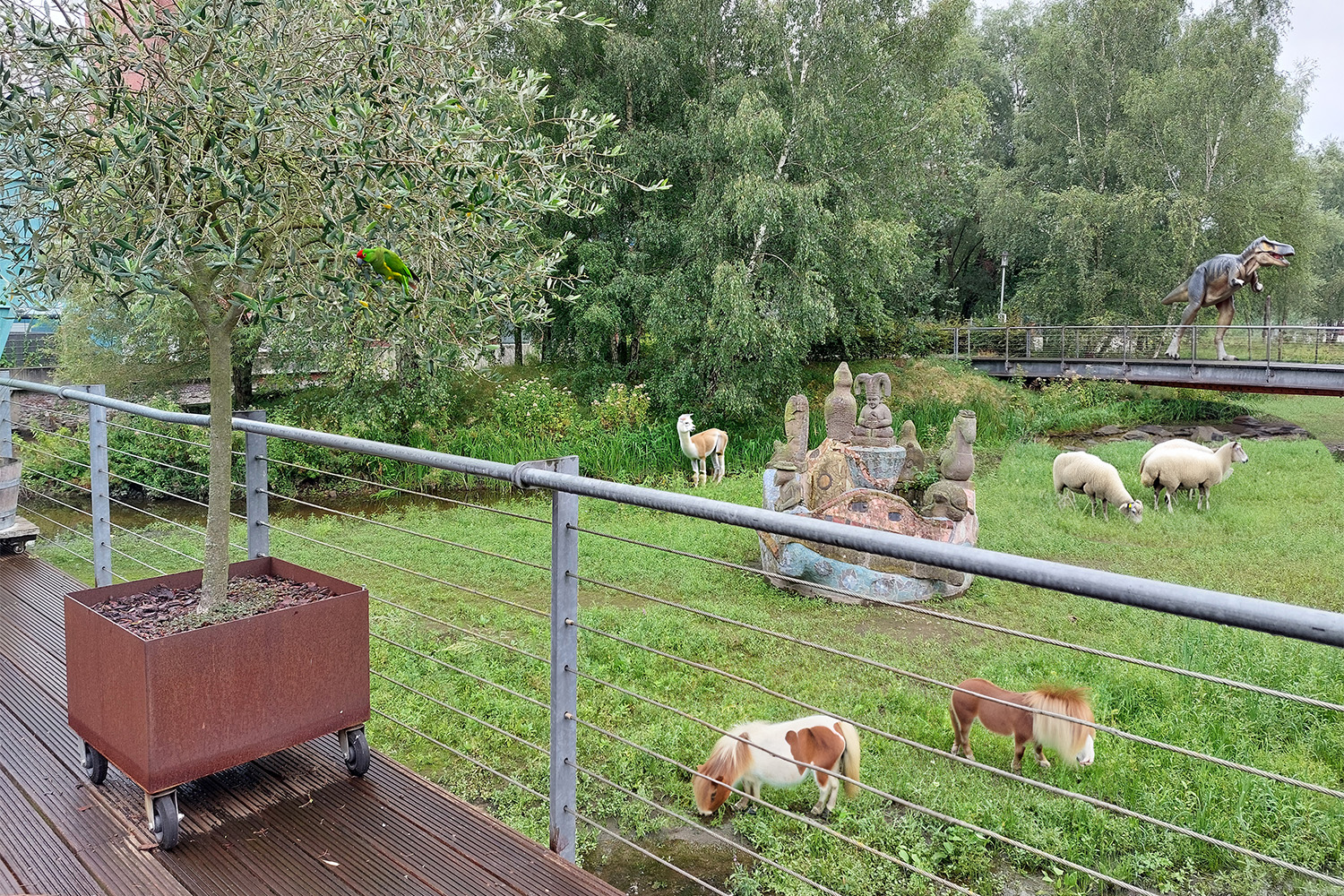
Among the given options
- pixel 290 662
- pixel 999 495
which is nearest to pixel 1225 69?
pixel 999 495

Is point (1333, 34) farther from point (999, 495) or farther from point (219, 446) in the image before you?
point (219, 446)

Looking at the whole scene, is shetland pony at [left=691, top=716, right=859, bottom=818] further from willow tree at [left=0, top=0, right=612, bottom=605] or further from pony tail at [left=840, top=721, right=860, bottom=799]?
willow tree at [left=0, top=0, right=612, bottom=605]

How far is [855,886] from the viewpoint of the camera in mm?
3258

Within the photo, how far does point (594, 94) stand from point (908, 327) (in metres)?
8.74

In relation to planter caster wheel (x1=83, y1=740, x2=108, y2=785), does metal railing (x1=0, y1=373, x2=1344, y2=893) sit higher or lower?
higher

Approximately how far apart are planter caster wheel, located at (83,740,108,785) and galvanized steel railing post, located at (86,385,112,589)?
5.38ft

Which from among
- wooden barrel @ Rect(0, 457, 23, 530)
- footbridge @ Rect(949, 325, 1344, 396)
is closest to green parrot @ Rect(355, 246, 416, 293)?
wooden barrel @ Rect(0, 457, 23, 530)

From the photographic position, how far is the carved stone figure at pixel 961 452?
7414 millimetres

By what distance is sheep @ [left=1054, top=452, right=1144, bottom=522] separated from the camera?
377 inches

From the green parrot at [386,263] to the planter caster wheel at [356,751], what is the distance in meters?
1.20

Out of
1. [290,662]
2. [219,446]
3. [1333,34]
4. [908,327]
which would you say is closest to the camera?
[290,662]

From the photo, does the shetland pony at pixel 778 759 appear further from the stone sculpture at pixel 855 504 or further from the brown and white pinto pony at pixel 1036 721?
the stone sculpture at pixel 855 504

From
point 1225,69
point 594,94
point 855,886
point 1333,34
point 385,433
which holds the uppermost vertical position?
point 1333,34

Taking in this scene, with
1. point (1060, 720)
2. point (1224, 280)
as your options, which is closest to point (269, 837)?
point (1060, 720)
